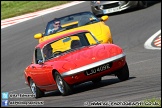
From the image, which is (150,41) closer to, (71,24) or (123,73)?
(71,24)

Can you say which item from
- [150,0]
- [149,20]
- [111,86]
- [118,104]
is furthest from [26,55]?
[118,104]

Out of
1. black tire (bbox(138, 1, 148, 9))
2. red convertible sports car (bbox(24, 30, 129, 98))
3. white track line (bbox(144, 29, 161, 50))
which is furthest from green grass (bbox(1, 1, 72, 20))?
red convertible sports car (bbox(24, 30, 129, 98))

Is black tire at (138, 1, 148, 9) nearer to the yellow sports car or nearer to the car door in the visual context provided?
the yellow sports car

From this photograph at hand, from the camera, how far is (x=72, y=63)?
9.88 meters

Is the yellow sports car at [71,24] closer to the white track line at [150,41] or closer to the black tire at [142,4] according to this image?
the white track line at [150,41]

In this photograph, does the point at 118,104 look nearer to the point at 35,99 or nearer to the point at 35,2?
the point at 35,99

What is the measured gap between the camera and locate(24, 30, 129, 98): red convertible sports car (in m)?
9.83

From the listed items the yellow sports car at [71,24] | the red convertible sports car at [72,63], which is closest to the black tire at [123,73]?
the red convertible sports car at [72,63]

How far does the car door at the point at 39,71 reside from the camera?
10.5m

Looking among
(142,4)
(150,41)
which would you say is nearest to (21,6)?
(142,4)

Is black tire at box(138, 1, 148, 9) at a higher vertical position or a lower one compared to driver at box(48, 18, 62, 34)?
lower

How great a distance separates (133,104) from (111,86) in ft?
8.49

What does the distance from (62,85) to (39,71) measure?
1141mm

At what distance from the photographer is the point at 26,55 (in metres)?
19.1
